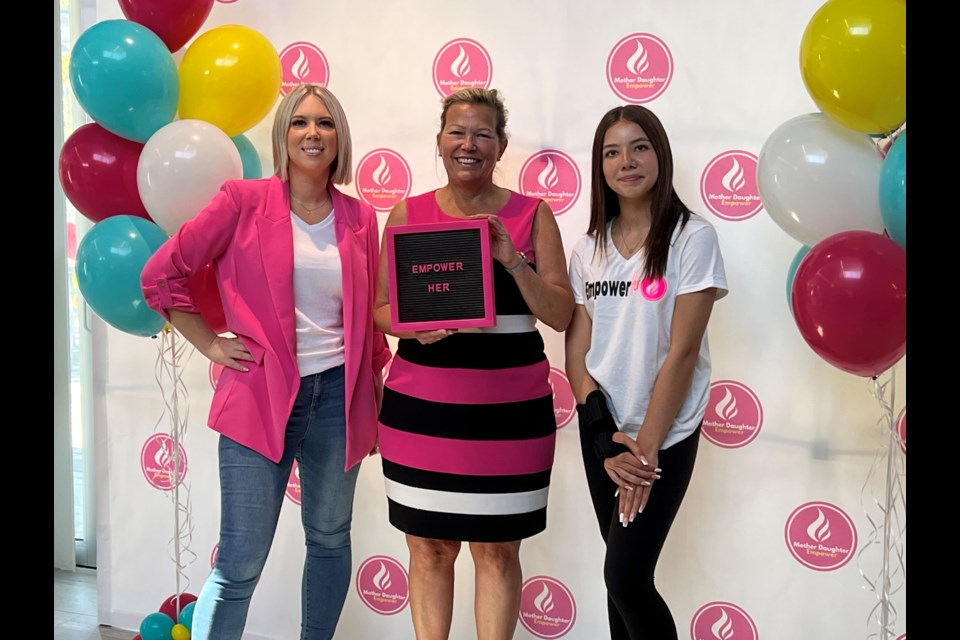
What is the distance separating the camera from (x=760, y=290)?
2834 millimetres

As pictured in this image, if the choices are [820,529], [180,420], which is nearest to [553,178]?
[820,529]

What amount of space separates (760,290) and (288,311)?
1.45 m

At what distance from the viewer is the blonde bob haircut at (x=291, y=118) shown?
2.42 meters

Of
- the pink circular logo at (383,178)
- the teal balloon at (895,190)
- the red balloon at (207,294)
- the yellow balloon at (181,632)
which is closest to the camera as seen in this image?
the teal balloon at (895,190)

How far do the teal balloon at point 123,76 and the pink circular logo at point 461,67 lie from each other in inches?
34.9

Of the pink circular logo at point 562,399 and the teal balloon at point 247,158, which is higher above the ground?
the teal balloon at point 247,158

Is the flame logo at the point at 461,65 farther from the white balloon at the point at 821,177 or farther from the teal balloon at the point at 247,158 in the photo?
the white balloon at the point at 821,177

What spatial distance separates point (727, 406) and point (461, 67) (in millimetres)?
1428

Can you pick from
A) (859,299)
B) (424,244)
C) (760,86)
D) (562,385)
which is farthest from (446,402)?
(760,86)

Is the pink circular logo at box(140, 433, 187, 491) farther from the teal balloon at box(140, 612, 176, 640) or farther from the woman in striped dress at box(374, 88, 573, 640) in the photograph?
the woman in striped dress at box(374, 88, 573, 640)

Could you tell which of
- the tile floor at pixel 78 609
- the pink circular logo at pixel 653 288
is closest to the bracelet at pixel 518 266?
the pink circular logo at pixel 653 288

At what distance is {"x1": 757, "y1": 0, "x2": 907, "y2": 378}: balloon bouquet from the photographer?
200 cm

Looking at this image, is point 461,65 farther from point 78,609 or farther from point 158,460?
point 78,609
